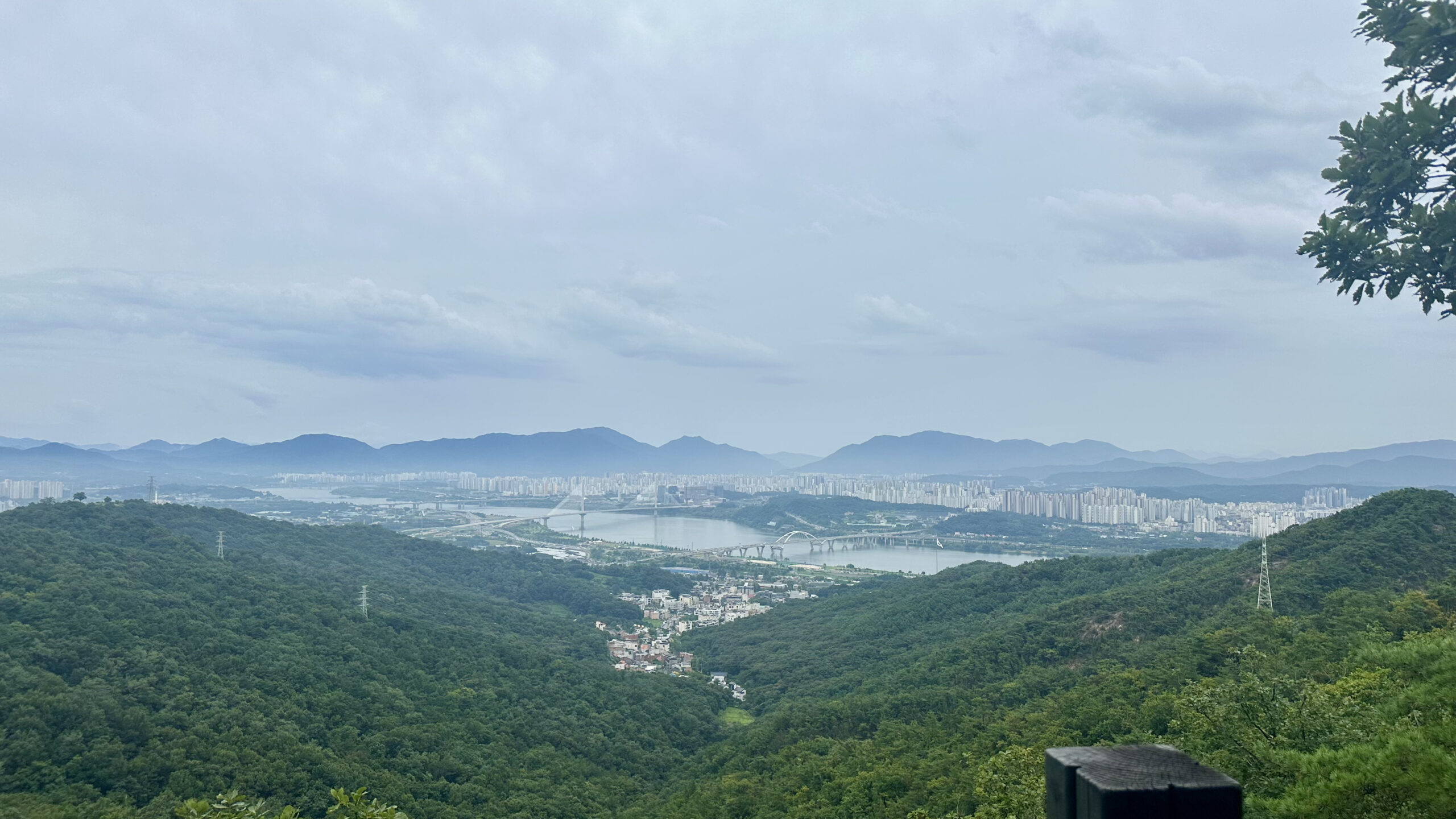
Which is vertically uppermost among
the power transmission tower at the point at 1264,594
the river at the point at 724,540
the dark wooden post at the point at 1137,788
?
the dark wooden post at the point at 1137,788

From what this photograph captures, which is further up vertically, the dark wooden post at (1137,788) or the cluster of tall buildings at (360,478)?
the dark wooden post at (1137,788)

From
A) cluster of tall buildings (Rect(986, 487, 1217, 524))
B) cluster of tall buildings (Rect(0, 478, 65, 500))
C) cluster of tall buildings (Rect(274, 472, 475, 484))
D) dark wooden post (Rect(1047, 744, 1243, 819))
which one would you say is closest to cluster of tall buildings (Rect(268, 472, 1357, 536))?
cluster of tall buildings (Rect(986, 487, 1217, 524))

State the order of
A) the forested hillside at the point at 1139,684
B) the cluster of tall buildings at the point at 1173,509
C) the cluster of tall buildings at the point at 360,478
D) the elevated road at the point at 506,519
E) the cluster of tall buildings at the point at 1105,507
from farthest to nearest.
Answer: the cluster of tall buildings at the point at 360,478
the cluster of tall buildings at the point at 1105,507
the cluster of tall buildings at the point at 1173,509
the elevated road at the point at 506,519
the forested hillside at the point at 1139,684

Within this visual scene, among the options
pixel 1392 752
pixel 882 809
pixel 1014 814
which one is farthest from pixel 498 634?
pixel 1392 752

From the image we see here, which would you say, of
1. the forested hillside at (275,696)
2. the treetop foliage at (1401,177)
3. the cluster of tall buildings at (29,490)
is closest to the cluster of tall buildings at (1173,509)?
the forested hillside at (275,696)

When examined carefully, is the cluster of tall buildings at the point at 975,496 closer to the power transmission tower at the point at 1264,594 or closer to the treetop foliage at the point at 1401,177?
the power transmission tower at the point at 1264,594

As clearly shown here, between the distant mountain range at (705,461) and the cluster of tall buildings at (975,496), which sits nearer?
the cluster of tall buildings at (975,496)

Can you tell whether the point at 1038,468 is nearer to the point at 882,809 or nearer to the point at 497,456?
the point at 497,456

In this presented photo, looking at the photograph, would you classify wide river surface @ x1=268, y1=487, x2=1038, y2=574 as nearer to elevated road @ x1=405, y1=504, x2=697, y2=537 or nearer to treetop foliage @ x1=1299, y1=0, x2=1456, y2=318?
elevated road @ x1=405, y1=504, x2=697, y2=537
